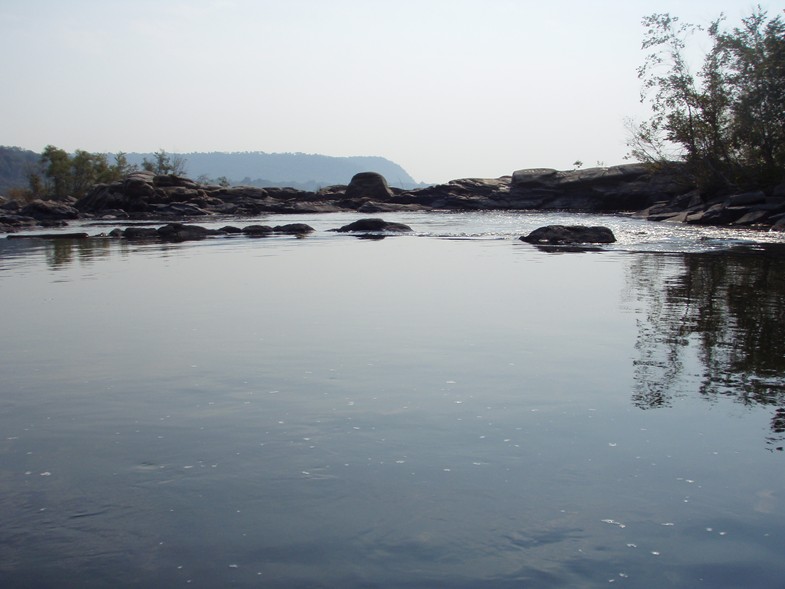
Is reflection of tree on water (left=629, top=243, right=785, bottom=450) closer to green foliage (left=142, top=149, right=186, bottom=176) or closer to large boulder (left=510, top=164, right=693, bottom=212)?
large boulder (left=510, top=164, right=693, bottom=212)

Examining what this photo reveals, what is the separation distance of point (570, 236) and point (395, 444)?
2396cm

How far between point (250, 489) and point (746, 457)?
344 centimetres

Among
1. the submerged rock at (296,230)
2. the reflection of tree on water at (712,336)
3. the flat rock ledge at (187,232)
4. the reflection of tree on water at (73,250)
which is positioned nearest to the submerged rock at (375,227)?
the submerged rock at (296,230)

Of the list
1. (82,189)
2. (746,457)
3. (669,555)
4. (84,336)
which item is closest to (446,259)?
(84,336)

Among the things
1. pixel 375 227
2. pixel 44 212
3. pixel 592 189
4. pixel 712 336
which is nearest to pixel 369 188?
pixel 592 189

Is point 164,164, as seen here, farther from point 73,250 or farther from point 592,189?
point 73,250

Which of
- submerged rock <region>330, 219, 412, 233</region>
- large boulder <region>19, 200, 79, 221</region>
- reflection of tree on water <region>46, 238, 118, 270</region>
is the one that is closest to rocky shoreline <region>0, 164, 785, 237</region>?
large boulder <region>19, 200, 79, 221</region>

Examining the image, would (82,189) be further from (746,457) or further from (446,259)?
(746,457)

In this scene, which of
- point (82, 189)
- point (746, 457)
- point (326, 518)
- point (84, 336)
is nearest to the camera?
point (326, 518)

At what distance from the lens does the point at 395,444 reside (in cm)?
575

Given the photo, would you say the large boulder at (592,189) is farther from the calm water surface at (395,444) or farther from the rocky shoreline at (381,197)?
the calm water surface at (395,444)

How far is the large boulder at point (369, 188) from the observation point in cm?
7831

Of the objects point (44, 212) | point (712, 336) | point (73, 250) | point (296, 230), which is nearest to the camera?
point (712, 336)

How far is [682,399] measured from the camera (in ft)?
22.6
